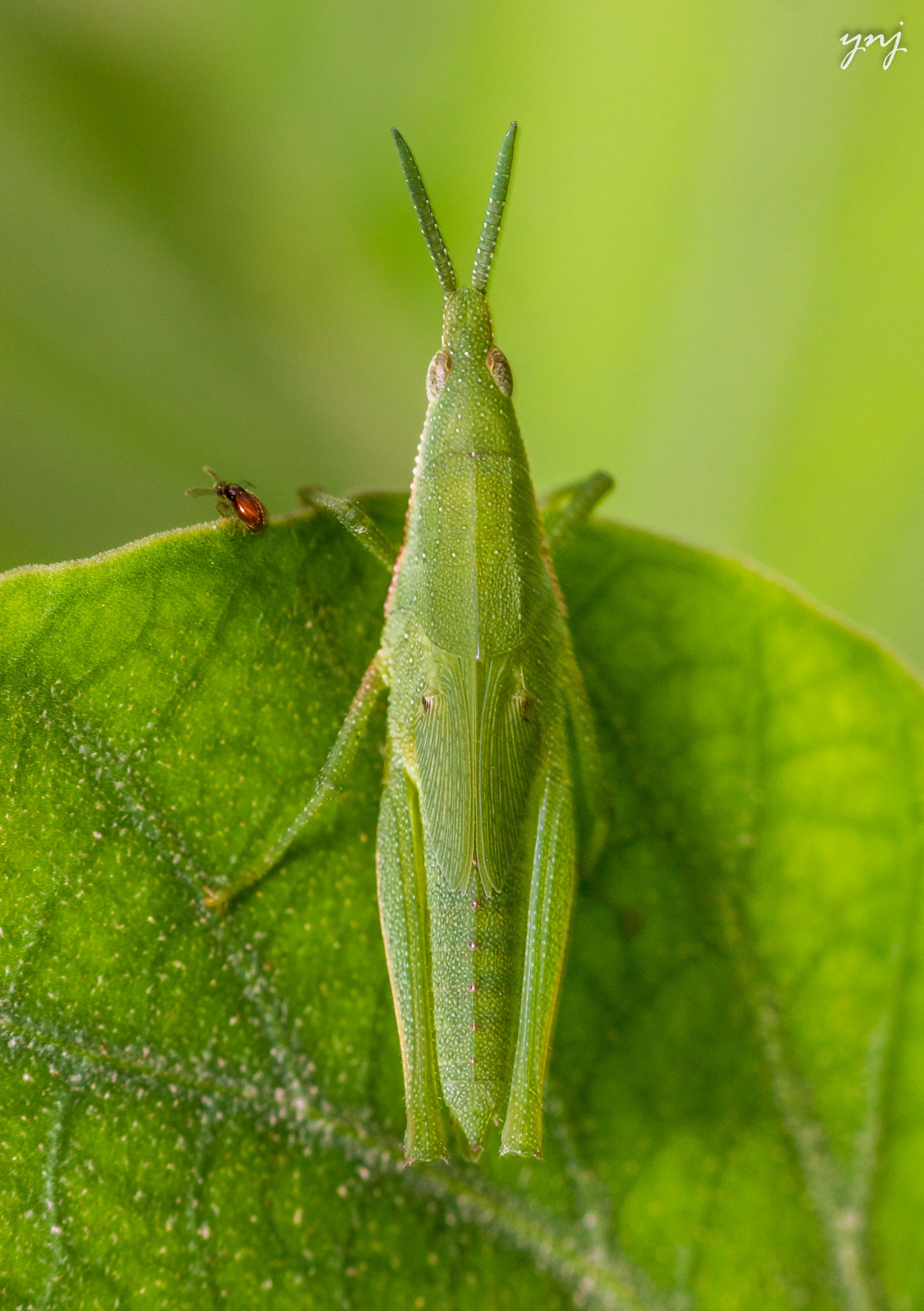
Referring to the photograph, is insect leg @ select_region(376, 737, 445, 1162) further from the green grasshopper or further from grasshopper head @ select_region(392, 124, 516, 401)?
grasshopper head @ select_region(392, 124, 516, 401)

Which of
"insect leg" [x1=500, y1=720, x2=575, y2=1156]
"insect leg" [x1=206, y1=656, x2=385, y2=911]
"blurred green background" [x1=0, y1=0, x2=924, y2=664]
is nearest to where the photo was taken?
"insect leg" [x1=206, y1=656, x2=385, y2=911]

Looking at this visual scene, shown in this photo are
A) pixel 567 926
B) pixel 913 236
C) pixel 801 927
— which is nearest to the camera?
pixel 567 926

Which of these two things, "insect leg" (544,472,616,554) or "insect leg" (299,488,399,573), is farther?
"insect leg" (544,472,616,554)

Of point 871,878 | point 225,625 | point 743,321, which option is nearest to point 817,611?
point 871,878

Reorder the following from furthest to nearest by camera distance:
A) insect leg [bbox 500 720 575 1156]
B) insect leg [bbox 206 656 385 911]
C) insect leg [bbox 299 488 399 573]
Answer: insect leg [bbox 299 488 399 573] < insect leg [bbox 500 720 575 1156] < insect leg [bbox 206 656 385 911]

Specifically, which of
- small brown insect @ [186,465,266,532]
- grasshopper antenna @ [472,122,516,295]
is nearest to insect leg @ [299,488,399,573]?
small brown insect @ [186,465,266,532]

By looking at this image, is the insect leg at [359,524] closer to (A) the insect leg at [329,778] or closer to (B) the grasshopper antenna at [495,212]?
(A) the insect leg at [329,778]

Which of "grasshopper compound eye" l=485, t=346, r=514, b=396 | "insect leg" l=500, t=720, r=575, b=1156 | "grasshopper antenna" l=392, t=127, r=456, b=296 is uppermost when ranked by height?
"grasshopper antenna" l=392, t=127, r=456, b=296

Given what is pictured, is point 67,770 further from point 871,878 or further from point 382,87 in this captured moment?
point 382,87

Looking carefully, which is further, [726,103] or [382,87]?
[382,87]
